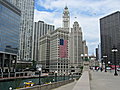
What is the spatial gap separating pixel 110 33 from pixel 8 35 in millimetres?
121633

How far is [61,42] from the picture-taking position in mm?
150000

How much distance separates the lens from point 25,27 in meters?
140

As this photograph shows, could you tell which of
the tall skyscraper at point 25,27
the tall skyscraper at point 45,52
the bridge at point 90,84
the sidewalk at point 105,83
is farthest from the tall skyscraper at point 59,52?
the sidewalk at point 105,83

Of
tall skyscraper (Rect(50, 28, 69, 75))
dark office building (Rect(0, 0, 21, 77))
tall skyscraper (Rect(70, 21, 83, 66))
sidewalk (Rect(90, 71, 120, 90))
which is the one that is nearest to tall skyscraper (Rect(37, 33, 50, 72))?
tall skyscraper (Rect(50, 28, 69, 75))

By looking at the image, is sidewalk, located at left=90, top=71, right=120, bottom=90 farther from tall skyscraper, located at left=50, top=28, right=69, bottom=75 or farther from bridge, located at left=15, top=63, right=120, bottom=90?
tall skyscraper, located at left=50, top=28, right=69, bottom=75

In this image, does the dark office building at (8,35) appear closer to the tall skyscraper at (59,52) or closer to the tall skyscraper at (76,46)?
the tall skyscraper at (59,52)

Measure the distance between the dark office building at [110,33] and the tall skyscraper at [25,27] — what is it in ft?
262

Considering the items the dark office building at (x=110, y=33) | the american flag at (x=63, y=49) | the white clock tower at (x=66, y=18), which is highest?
the white clock tower at (x=66, y=18)

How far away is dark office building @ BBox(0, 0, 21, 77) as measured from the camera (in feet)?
219

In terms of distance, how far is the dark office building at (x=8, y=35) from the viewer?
219 ft

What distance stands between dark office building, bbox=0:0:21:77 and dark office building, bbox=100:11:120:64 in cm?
10182

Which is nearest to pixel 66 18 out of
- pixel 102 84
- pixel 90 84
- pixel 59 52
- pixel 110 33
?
pixel 110 33

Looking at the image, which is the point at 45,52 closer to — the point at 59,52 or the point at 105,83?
the point at 59,52

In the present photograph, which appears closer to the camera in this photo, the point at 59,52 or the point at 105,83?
the point at 105,83
